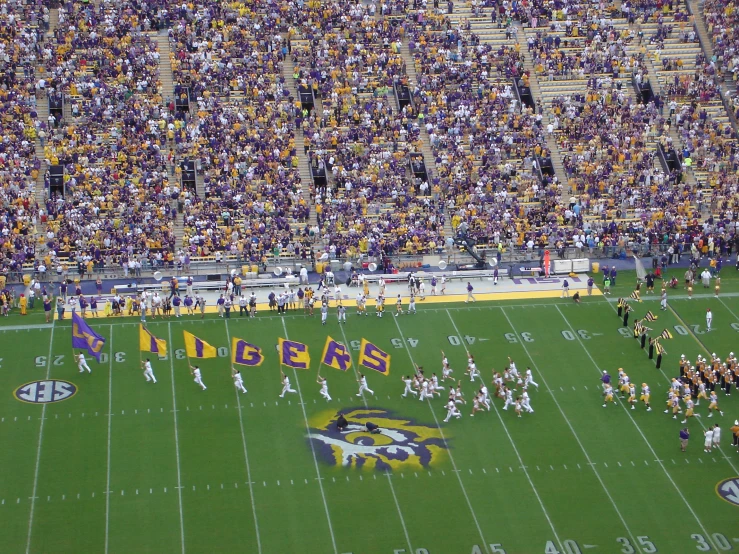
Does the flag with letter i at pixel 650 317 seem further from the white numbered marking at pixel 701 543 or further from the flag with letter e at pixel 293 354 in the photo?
the white numbered marking at pixel 701 543

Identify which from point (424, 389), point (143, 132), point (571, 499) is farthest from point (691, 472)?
point (143, 132)

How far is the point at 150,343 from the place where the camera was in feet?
159

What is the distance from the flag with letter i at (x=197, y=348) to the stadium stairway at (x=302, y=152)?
13822 millimetres

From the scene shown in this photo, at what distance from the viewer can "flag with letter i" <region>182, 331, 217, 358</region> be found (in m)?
47.4

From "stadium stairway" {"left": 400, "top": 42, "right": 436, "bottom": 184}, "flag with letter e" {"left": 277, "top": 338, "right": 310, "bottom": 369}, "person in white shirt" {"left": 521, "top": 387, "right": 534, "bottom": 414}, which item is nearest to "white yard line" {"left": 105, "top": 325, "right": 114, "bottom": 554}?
"flag with letter e" {"left": 277, "top": 338, "right": 310, "bottom": 369}

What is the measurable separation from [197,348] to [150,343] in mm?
1779

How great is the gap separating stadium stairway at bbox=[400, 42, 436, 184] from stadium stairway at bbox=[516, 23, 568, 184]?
5.79 m

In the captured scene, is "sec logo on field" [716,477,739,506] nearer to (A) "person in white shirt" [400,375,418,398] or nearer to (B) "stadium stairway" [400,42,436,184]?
(A) "person in white shirt" [400,375,418,398]

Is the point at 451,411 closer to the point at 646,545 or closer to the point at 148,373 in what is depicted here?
the point at 646,545

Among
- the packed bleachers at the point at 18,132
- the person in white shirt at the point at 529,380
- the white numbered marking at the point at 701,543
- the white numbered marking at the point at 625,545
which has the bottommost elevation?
the white numbered marking at the point at 701,543

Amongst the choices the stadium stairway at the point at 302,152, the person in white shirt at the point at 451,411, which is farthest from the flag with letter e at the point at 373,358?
the stadium stairway at the point at 302,152

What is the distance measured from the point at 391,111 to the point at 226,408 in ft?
79.2

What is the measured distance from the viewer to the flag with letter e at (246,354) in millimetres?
48156

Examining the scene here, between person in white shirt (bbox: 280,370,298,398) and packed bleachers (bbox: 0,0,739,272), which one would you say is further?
packed bleachers (bbox: 0,0,739,272)
